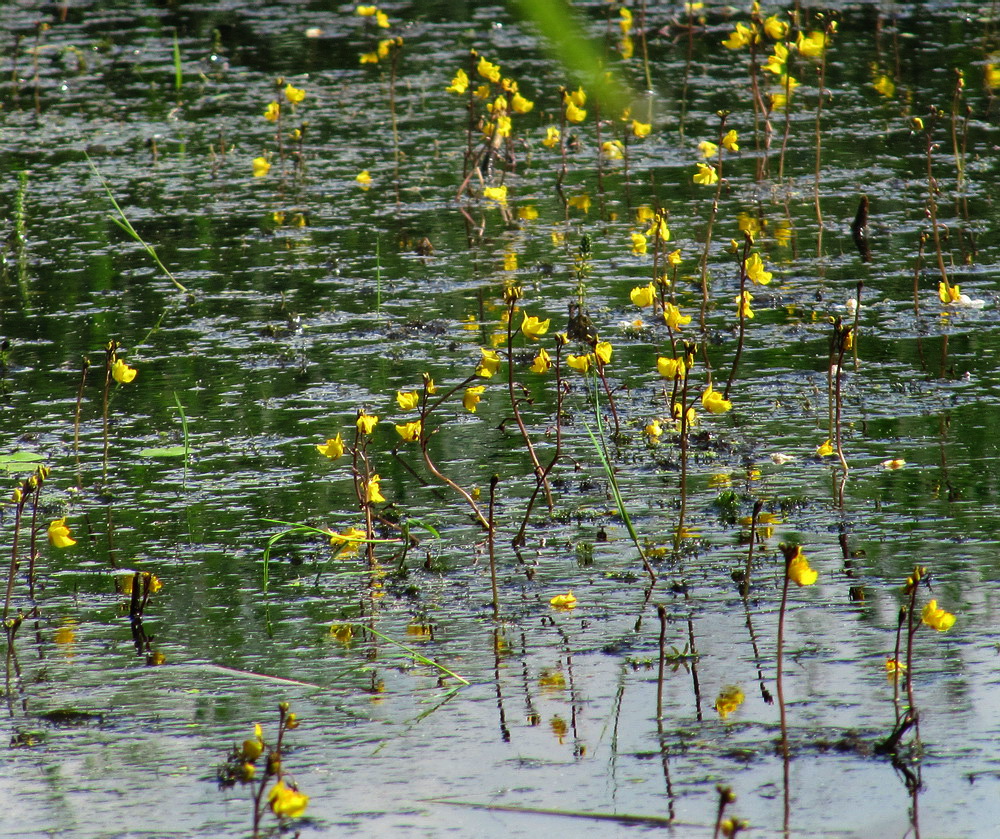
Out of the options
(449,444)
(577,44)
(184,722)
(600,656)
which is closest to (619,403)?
(449,444)

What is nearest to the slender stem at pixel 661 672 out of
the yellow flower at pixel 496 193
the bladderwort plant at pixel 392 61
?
the yellow flower at pixel 496 193

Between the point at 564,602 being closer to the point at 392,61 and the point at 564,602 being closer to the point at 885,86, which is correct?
the point at 885,86

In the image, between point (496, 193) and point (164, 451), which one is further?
point (496, 193)

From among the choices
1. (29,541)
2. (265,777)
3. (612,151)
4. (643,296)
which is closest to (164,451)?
(29,541)

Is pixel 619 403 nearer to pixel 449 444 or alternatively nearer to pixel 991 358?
pixel 449 444

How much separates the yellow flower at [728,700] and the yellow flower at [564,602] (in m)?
0.51

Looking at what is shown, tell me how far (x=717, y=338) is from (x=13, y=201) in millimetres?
4409

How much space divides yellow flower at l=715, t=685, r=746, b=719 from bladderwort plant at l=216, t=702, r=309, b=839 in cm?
83

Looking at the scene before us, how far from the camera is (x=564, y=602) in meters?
3.33

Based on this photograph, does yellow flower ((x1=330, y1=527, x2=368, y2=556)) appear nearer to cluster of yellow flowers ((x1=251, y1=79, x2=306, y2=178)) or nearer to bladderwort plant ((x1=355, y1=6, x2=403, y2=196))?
bladderwort plant ((x1=355, y1=6, x2=403, y2=196))

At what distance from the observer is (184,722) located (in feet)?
9.63

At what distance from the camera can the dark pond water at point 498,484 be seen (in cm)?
270

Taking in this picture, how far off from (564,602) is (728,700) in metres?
0.55

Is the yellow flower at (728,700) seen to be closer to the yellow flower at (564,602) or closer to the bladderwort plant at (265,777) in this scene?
the yellow flower at (564,602)
